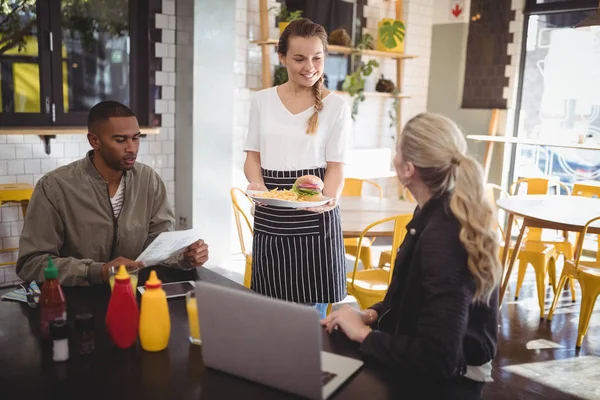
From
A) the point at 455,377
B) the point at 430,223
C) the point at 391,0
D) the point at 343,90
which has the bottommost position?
the point at 455,377

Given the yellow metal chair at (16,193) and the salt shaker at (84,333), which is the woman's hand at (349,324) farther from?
the yellow metal chair at (16,193)

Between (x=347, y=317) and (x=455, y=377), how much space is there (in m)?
0.29

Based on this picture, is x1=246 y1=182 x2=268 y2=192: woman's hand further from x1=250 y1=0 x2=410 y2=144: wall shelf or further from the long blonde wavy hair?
x1=250 y1=0 x2=410 y2=144: wall shelf

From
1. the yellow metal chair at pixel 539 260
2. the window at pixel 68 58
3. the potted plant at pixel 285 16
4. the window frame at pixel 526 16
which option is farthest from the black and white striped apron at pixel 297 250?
the window frame at pixel 526 16

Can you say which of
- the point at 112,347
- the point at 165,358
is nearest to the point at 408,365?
the point at 165,358

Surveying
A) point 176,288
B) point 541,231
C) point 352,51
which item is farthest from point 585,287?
point 352,51

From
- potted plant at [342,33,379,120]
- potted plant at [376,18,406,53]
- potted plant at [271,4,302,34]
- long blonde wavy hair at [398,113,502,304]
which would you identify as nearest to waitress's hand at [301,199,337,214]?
long blonde wavy hair at [398,113,502,304]

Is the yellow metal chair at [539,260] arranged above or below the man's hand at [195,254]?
below

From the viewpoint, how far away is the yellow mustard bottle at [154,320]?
4.39 ft

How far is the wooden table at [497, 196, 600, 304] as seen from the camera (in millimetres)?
3377

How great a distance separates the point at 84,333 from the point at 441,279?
2.59ft

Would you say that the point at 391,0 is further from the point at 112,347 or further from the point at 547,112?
the point at 112,347

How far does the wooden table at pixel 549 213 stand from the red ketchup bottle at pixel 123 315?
270 cm

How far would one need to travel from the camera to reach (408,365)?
125 centimetres
